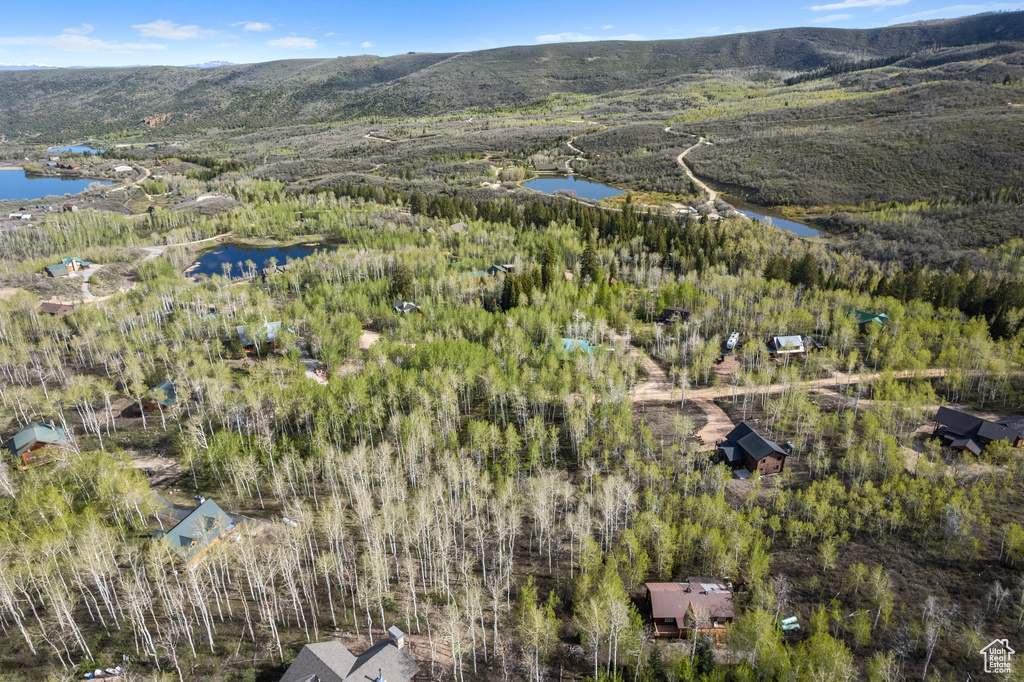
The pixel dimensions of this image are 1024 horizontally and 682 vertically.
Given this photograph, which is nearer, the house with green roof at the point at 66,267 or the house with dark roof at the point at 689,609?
the house with dark roof at the point at 689,609

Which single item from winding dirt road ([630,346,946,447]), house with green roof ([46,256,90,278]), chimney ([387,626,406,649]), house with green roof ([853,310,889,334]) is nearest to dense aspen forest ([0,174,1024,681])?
winding dirt road ([630,346,946,447])

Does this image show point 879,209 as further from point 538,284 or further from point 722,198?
point 538,284

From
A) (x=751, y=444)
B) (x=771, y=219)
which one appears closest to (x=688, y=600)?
(x=751, y=444)

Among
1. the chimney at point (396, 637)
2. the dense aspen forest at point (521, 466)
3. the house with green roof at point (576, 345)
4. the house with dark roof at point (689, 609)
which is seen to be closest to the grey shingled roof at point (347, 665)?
the chimney at point (396, 637)

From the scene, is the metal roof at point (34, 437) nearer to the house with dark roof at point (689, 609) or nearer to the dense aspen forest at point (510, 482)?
the dense aspen forest at point (510, 482)

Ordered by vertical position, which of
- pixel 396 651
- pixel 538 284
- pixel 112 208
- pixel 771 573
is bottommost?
pixel 771 573

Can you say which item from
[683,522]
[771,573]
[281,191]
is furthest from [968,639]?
[281,191]

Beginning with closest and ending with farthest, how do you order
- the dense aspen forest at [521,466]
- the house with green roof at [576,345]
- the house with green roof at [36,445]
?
the dense aspen forest at [521,466] → the house with green roof at [36,445] → the house with green roof at [576,345]
